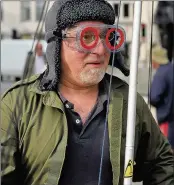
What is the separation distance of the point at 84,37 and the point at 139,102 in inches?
13.9

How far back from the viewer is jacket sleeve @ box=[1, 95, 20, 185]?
1525mm

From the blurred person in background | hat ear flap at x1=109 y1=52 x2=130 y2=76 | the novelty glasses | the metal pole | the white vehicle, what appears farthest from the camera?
the white vehicle

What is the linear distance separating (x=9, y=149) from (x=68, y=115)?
0.23 meters

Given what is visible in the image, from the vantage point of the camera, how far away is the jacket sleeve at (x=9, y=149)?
Result: 1.53 metres

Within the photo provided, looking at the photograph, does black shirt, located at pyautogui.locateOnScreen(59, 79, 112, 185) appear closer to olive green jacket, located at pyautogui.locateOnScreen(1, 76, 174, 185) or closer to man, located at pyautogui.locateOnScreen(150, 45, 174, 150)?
olive green jacket, located at pyautogui.locateOnScreen(1, 76, 174, 185)

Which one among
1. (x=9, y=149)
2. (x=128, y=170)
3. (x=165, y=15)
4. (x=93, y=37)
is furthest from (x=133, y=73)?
(x=165, y=15)

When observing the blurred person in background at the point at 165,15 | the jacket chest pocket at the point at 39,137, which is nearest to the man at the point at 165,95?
the blurred person in background at the point at 165,15

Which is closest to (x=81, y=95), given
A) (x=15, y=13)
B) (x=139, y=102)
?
(x=139, y=102)

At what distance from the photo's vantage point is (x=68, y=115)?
1.60 meters

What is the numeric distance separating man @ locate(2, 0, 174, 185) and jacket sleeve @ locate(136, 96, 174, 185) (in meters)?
0.10

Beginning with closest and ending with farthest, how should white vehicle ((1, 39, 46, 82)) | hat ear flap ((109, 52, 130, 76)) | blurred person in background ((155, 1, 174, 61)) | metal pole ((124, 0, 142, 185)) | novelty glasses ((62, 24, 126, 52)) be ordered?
metal pole ((124, 0, 142, 185))
novelty glasses ((62, 24, 126, 52))
hat ear flap ((109, 52, 130, 76))
blurred person in background ((155, 1, 174, 61))
white vehicle ((1, 39, 46, 82))

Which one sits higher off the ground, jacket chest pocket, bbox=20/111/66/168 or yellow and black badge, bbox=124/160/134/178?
jacket chest pocket, bbox=20/111/66/168

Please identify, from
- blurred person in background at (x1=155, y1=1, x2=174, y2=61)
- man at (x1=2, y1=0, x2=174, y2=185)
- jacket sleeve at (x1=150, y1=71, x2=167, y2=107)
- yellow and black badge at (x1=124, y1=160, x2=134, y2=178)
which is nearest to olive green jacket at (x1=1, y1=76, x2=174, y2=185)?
man at (x1=2, y1=0, x2=174, y2=185)

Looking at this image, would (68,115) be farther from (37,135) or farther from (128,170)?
(128,170)
